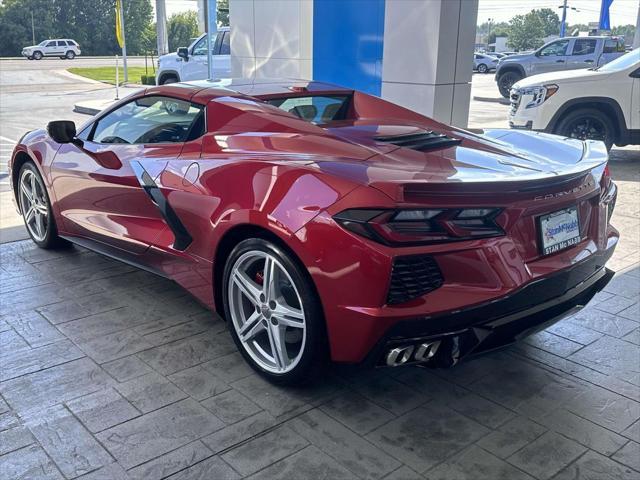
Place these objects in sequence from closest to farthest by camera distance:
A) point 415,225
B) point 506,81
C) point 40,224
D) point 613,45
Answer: point 415,225, point 40,224, point 613,45, point 506,81

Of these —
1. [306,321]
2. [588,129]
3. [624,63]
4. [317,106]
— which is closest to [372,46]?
[588,129]

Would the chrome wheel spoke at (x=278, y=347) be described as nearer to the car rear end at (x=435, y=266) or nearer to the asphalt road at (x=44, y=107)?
the car rear end at (x=435, y=266)

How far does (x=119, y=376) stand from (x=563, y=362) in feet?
7.77

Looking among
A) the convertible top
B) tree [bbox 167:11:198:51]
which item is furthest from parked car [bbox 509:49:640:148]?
tree [bbox 167:11:198:51]

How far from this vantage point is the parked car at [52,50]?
4875 centimetres

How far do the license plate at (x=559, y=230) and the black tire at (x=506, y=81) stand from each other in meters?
19.3

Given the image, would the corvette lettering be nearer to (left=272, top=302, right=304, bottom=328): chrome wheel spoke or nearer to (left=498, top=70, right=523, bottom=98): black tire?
(left=272, top=302, right=304, bottom=328): chrome wheel spoke

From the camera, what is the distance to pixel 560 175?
2859 mm

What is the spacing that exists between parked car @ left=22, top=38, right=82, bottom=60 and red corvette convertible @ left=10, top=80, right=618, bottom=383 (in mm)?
50796

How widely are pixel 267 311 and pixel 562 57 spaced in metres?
19.5

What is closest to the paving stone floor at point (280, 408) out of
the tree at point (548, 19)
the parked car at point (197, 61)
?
the parked car at point (197, 61)

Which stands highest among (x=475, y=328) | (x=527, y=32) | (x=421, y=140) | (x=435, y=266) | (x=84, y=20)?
(x=527, y=32)

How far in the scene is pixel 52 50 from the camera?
1969 inches

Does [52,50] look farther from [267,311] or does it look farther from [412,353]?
[412,353]
